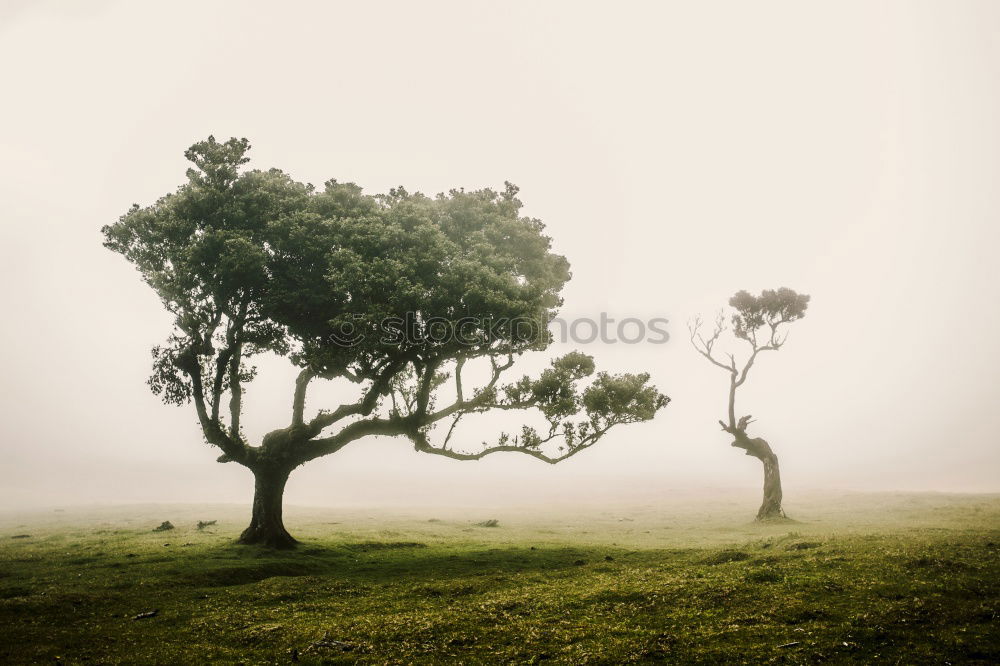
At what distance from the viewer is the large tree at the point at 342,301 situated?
91.9 feet

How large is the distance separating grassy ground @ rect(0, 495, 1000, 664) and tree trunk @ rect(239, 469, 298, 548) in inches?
66.1

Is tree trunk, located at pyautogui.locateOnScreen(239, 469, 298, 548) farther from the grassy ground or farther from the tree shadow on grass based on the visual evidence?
the grassy ground

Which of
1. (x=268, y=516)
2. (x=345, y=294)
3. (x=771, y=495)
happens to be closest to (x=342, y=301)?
(x=345, y=294)

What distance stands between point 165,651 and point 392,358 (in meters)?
19.0

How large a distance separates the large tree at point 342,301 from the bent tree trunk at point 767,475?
22314mm

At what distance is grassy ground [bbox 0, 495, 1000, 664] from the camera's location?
1257cm

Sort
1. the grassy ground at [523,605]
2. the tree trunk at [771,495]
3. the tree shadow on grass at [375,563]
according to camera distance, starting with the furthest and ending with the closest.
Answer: the tree trunk at [771,495], the tree shadow on grass at [375,563], the grassy ground at [523,605]

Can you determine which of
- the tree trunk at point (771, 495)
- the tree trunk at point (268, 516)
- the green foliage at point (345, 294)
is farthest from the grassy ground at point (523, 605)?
the tree trunk at point (771, 495)

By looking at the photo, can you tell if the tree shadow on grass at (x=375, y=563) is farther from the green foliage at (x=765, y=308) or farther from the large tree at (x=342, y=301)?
the green foliage at (x=765, y=308)

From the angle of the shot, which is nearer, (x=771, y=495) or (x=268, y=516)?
(x=268, y=516)

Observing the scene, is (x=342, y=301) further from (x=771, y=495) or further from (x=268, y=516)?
(x=771, y=495)

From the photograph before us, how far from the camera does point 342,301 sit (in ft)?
96.4

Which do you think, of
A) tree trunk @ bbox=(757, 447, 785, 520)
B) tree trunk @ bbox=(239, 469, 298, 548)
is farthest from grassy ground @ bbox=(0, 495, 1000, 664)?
tree trunk @ bbox=(757, 447, 785, 520)

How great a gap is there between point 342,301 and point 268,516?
1435 cm
